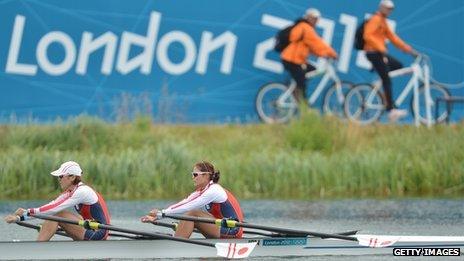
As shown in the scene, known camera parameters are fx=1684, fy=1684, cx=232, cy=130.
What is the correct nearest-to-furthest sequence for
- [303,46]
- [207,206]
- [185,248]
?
[185,248], [207,206], [303,46]

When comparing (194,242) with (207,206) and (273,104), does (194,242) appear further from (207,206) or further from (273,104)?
(273,104)

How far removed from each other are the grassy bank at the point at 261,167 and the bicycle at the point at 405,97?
1.97 m

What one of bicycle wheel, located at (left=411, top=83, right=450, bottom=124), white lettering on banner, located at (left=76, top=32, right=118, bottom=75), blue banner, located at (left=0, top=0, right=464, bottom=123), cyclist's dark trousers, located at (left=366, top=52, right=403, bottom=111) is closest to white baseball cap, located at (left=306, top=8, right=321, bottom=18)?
blue banner, located at (left=0, top=0, right=464, bottom=123)

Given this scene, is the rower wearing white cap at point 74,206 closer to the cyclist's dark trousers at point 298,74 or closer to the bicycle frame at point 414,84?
the cyclist's dark trousers at point 298,74

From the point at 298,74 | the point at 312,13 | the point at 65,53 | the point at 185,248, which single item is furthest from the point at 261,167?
the point at 185,248

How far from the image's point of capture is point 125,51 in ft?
97.4

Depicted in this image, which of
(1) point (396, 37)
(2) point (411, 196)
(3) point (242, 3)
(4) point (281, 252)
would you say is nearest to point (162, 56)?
(3) point (242, 3)

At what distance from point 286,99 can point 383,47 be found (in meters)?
2.05

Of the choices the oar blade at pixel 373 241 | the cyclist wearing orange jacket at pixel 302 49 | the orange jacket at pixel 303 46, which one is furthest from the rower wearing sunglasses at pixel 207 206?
the orange jacket at pixel 303 46

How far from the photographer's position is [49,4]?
29.4m

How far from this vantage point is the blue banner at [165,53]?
29.4 meters

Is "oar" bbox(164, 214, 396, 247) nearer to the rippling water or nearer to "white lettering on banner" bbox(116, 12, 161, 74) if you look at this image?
the rippling water

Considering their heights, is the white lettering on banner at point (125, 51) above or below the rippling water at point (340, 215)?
above

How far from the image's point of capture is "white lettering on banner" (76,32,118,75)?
29609 millimetres
